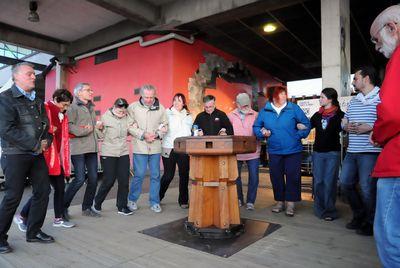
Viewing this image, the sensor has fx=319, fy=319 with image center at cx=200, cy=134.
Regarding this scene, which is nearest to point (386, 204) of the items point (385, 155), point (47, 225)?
point (385, 155)

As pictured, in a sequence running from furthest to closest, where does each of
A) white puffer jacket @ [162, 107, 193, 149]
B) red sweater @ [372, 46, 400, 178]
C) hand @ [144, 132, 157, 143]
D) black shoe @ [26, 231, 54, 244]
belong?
white puffer jacket @ [162, 107, 193, 149], hand @ [144, 132, 157, 143], black shoe @ [26, 231, 54, 244], red sweater @ [372, 46, 400, 178]

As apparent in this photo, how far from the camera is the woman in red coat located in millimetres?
3117

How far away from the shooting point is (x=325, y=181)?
3.64m

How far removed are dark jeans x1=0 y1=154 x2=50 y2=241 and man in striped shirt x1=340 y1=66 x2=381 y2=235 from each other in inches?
114

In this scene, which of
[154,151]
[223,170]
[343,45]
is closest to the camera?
[223,170]

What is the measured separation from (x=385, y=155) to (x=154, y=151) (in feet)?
9.85

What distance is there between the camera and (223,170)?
9.75 feet

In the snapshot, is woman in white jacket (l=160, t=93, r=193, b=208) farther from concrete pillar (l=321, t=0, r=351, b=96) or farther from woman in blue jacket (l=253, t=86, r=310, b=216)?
concrete pillar (l=321, t=0, r=351, b=96)

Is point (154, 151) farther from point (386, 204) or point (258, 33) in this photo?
point (258, 33)

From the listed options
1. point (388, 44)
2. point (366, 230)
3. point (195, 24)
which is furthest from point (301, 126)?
point (195, 24)

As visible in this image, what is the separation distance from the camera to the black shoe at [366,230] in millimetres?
3006

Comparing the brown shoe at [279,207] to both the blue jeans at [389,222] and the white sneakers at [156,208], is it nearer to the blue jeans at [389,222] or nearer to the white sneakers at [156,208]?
the white sneakers at [156,208]

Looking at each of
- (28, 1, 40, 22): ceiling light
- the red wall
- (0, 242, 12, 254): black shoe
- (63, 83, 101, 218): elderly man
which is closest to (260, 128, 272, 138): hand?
(63, 83, 101, 218): elderly man

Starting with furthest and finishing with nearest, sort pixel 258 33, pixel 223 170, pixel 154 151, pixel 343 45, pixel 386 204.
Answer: pixel 258 33 < pixel 343 45 < pixel 154 151 < pixel 223 170 < pixel 386 204
